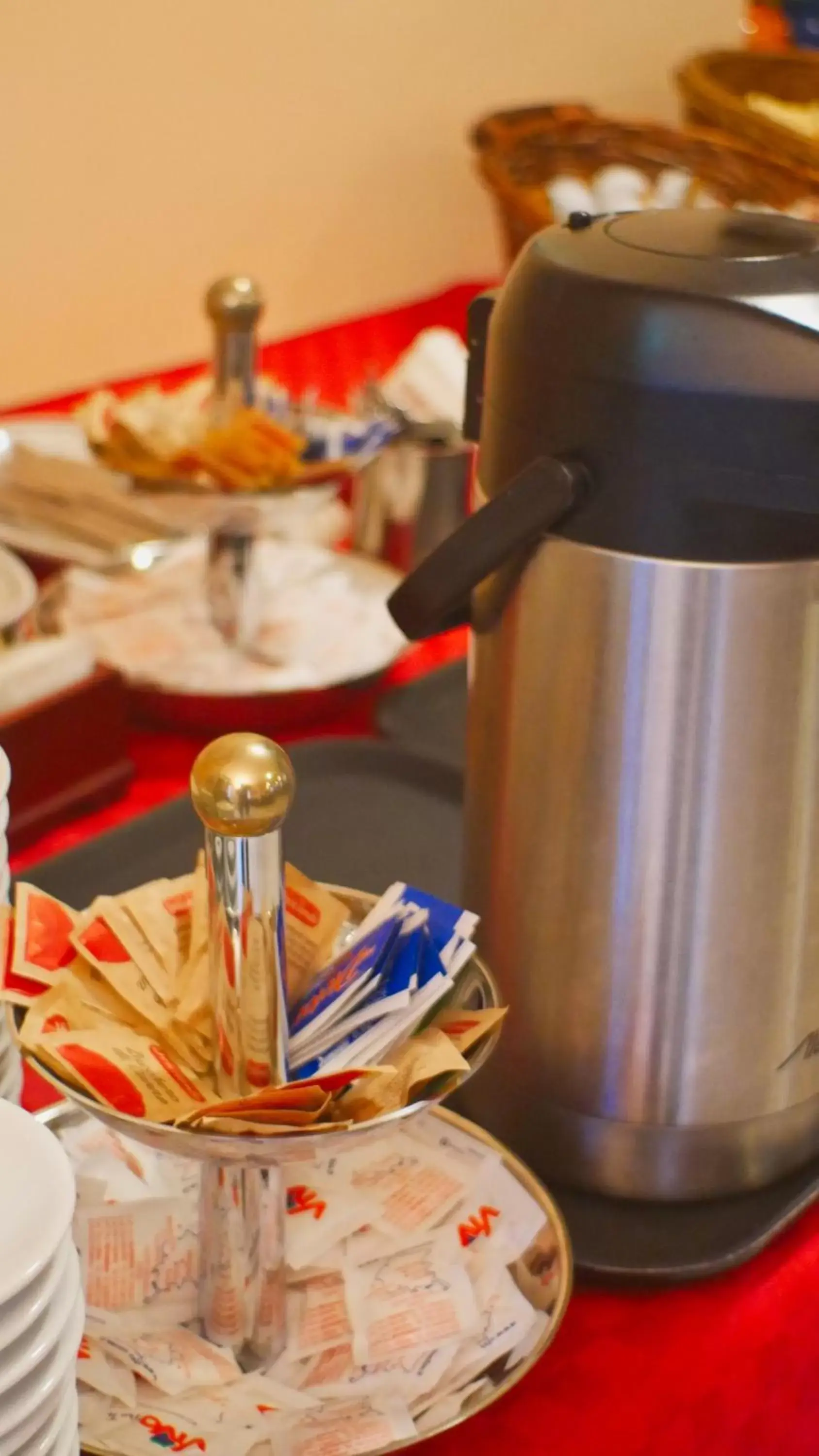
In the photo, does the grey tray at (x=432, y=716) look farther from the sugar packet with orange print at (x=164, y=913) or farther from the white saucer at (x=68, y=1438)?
the white saucer at (x=68, y=1438)

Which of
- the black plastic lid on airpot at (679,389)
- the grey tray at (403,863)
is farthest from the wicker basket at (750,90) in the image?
the black plastic lid on airpot at (679,389)

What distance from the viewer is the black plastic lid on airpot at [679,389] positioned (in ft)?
1.71

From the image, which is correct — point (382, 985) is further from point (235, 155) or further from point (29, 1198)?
point (235, 155)

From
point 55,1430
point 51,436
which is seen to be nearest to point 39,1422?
point 55,1430

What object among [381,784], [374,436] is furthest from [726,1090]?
[374,436]

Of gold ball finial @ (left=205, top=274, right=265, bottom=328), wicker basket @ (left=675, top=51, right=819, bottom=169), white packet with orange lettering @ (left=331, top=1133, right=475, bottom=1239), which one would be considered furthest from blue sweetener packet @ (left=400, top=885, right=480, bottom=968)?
wicker basket @ (left=675, top=51, right=819, bottom=169)

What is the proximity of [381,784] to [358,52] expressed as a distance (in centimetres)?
115

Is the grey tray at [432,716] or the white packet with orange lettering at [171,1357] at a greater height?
the white packet with orange lettering at [171,1357]

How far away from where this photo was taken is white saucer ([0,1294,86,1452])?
0.39 m

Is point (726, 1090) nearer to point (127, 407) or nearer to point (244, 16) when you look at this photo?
point (127, 407)

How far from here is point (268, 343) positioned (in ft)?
5.66

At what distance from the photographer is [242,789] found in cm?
46

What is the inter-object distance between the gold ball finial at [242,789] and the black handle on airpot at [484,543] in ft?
0.43

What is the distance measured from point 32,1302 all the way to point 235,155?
1512 mm
